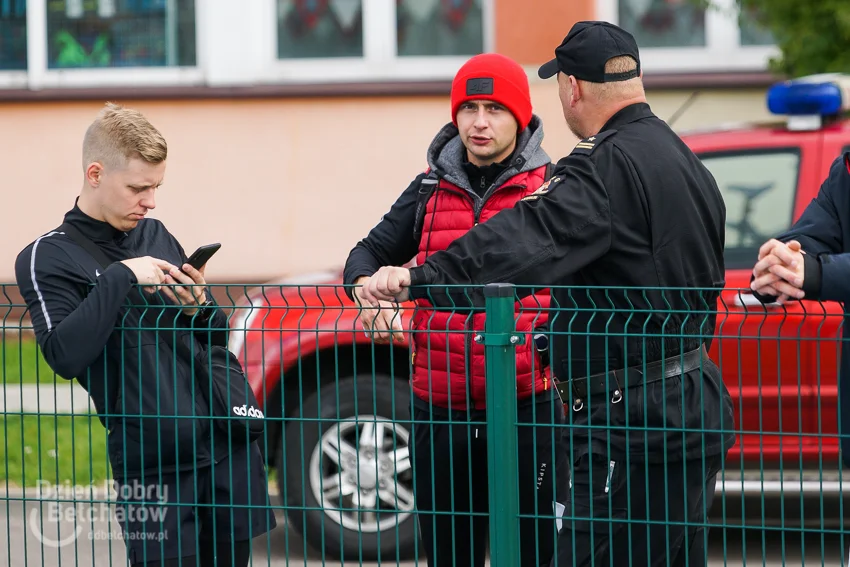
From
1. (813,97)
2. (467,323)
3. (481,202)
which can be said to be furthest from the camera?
(813,97)

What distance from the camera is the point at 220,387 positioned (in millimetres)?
3346

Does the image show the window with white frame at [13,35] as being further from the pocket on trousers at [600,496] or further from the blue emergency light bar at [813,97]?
the pocket on trousers at [600,496]

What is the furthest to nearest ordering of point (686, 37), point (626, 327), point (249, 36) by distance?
point (686, 37) < point (249, 36) < point (626, 327)

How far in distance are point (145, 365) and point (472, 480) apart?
3.38 feet

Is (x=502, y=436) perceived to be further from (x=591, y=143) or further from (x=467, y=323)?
(x=591, y=143)

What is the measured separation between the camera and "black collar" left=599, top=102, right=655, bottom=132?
3.24 meters

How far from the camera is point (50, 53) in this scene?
1120cm

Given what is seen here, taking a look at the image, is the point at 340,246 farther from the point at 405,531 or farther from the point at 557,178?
the point at 557,178

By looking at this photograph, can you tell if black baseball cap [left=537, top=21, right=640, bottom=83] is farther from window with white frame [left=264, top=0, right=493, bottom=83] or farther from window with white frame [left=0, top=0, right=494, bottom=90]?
window with white frame [left=264, top=0, right=493, bottom=83]

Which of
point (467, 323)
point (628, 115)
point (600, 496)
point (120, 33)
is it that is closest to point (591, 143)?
point (628, 115)

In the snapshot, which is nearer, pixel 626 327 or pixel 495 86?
pixel 626 327

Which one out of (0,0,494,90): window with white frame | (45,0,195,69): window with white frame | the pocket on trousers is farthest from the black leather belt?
(45,0,195,69): window with white frame

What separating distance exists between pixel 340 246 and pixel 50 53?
3.21m

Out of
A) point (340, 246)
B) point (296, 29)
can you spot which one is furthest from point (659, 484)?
point (296, 29)
